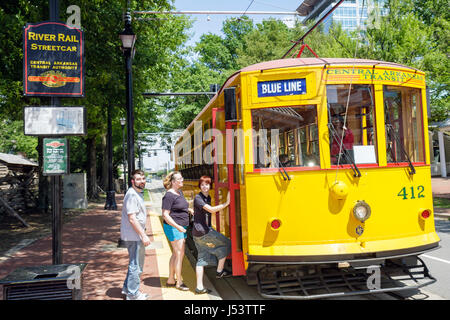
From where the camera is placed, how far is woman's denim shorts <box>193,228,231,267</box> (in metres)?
5.94

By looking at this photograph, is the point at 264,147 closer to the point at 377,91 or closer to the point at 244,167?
the point at 244,167

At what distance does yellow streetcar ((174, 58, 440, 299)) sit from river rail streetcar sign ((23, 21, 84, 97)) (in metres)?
2.32

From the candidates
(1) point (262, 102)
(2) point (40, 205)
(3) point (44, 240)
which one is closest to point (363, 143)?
(1) point (262, 102)

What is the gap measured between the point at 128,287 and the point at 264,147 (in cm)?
271

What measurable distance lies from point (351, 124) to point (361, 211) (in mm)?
1187

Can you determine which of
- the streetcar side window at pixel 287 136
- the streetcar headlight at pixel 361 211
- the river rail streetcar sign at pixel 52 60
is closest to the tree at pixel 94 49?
the river rail streetcar sign at pixel 52 60

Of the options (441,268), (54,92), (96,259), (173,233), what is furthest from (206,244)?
(441,268)

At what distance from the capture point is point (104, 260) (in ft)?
28.4

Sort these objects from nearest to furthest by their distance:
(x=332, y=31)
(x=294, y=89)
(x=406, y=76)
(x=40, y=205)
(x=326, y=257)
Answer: (x=326, y=257)
(x=294, y=89)
(x=406, y=76)
(x=40, y=205)
(x=332, y=31)

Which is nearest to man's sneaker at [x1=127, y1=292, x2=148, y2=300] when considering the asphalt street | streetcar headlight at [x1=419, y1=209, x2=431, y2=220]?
streetcar headlight at [x1=419, y1=209, x2=431, y2=220]

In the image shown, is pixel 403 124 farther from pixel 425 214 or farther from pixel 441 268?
pixel 441 268

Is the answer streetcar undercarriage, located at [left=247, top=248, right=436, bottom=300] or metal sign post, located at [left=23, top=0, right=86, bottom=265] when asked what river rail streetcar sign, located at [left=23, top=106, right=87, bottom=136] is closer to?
metal sign post, located at [left=23, top=0, right=86, bottom=265]
